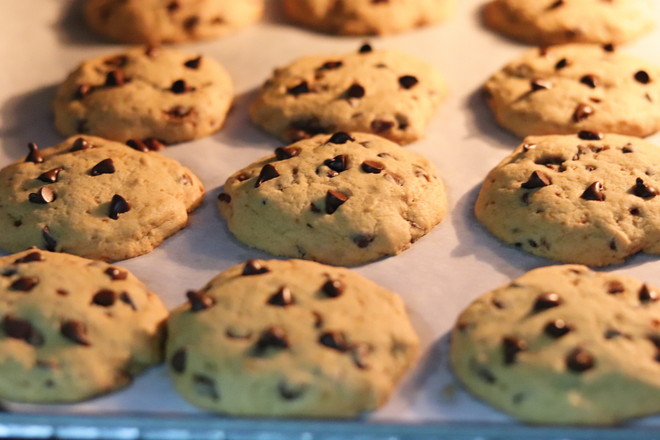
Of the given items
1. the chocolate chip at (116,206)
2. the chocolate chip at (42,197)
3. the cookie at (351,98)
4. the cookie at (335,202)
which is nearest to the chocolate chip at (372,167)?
the cookie at (335,202)

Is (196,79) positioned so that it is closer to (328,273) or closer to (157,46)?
(157,46)

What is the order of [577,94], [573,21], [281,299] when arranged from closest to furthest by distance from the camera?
[281,299] → [577,94] → [573,21]

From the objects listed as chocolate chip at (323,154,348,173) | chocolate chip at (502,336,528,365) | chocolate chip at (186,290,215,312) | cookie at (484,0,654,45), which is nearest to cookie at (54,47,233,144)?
chocolate chip at (323,154,348,173)

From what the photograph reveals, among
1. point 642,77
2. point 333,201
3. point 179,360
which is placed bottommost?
point 179,360

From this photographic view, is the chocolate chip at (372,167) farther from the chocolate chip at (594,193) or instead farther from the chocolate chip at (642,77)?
the chocolate chip at (642,77)

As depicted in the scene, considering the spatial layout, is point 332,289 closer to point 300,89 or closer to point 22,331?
point 22,331

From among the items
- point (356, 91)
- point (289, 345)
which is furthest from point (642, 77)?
point (289, 345)
